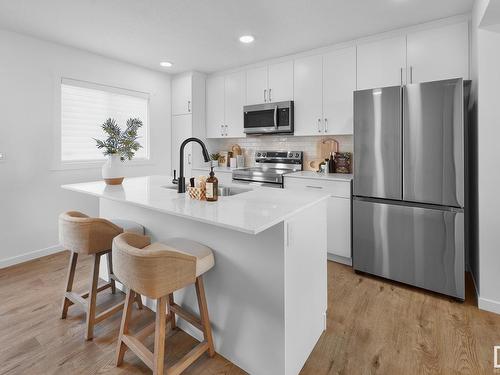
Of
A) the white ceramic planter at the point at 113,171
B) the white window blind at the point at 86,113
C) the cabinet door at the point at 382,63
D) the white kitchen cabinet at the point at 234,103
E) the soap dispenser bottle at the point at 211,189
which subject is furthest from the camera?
the white kitchen cabinet at the point at 234,103

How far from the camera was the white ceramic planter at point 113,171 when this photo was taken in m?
2.45

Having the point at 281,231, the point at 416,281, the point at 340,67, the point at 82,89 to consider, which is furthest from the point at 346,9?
the point at 82,89

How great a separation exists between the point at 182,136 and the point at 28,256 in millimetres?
2489

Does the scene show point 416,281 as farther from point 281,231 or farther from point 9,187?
point 9,187

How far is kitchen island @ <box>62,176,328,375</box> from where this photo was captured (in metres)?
1.44

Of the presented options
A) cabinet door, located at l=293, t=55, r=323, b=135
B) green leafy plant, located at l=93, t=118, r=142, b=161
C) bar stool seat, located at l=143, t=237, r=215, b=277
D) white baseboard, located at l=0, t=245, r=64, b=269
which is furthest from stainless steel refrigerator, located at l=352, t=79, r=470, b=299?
white baseboard, located at l=0, t=245, r=64, b=269

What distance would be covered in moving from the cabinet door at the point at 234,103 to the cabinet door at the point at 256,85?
4.3 inches

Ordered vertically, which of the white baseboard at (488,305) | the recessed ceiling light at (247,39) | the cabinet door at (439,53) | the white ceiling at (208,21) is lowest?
the white baseboard at (488,305)

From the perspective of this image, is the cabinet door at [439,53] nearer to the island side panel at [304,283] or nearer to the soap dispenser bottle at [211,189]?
the island side panel at [304,283]

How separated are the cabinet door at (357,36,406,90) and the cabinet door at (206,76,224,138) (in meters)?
2.09

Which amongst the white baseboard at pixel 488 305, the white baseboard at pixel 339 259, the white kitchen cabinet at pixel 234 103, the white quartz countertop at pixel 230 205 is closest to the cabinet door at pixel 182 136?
the white kitchen cabinet at pixel 234 103

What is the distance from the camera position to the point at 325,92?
3.48 meters

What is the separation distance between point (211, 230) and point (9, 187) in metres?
2.68

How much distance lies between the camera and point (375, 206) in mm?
2693
